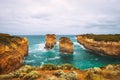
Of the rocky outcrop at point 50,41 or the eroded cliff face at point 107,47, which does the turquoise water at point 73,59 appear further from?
the rocky outcrop at point 50,41

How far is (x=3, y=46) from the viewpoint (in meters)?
27.8

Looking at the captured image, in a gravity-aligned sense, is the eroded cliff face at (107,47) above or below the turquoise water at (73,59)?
above

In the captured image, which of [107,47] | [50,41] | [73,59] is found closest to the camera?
[73,59]

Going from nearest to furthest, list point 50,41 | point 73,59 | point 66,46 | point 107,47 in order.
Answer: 1. point 73,59
2. point 107,47
3. point 66,46
4. point 50,41

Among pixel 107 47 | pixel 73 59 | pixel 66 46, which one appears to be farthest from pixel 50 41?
pixel 107 47

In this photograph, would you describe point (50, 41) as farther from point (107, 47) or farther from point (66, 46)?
point (107, 47)

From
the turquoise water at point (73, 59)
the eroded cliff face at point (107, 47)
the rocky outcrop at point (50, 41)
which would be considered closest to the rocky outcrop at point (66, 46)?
the turquoise water at point (73, 59)

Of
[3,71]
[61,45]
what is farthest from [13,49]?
[61,45]

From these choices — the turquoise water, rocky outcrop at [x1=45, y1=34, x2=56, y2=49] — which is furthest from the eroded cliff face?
rocky outcrop at [x1=45, y1=34, x2=56, y2=49]

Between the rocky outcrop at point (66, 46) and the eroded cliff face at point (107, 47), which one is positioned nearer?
the eroded cliff face at point (107, 47)

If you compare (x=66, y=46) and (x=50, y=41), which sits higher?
(x=50, y=41)

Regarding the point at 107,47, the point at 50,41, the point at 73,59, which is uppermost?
the point at 50,41

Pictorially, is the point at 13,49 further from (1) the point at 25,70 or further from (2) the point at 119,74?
(2) the point at 119,74

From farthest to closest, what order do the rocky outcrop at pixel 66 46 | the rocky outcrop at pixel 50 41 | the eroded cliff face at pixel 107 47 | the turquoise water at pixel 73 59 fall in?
the rocky outcrop at pixel 50 41 < the rocky outcrop at pixel 66 46 < the eroded cliff face at pixel 107 47 < the turquoise water at pixel 73 59
